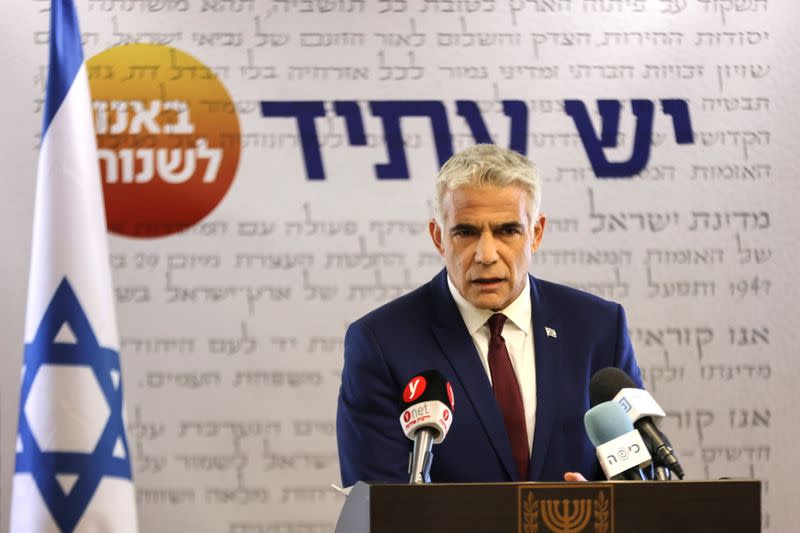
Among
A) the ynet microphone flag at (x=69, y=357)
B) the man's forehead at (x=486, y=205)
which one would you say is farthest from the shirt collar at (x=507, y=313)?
the ynet microphone flag at (x=69, y=357)

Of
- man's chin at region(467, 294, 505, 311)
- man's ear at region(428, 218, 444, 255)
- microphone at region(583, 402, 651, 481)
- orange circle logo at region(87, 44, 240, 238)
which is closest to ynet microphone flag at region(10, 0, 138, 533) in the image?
orange circle logo at region(87, 44, 240, 238)

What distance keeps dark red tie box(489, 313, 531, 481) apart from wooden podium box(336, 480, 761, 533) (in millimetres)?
723

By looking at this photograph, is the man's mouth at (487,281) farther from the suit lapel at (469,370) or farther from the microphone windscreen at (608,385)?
the microphone windscreen at (608,385)

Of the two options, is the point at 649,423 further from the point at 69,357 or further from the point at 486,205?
the point at 69,357

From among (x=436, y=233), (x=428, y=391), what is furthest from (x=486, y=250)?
(x=428, y=391)

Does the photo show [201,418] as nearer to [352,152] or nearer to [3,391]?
[3,391]

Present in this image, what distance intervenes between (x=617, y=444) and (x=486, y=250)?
2.62 feet

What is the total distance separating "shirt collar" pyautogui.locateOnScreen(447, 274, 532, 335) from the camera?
109 inches

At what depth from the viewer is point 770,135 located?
4086mm

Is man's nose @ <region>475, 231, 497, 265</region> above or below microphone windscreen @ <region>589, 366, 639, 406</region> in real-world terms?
above

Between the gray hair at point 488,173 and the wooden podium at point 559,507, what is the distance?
105cm

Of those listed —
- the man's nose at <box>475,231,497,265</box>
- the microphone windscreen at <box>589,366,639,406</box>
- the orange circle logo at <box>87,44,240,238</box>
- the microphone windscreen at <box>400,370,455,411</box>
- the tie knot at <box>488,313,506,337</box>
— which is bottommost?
the microphone windscreen at <box>400,370,455,411</box>

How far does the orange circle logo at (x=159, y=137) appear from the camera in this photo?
156 inches

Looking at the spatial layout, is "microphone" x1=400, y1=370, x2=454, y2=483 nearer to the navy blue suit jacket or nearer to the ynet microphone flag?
the navy blue suit jacket
